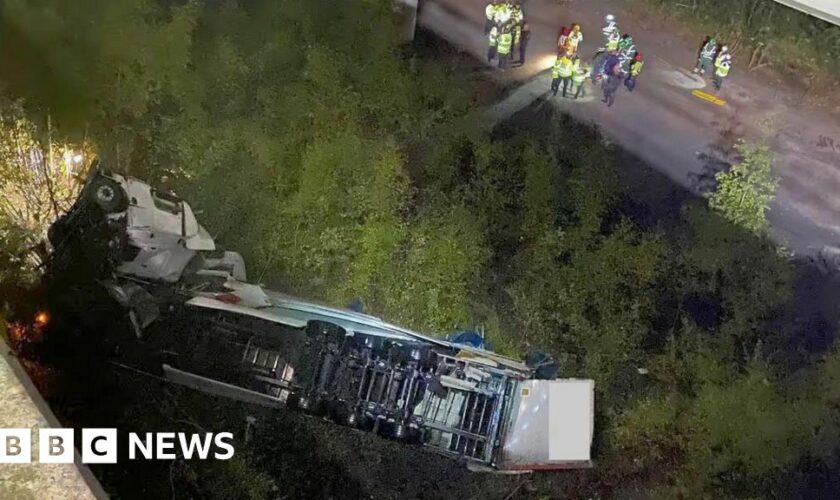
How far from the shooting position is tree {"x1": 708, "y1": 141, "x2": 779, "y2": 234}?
2148 millimetres

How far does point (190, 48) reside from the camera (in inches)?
81.6

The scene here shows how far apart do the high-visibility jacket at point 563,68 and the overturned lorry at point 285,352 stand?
0.80 metres

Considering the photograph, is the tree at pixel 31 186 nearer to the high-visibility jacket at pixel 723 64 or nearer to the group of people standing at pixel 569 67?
the group of people standing at pixel 569 67

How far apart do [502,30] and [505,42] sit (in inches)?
1.3

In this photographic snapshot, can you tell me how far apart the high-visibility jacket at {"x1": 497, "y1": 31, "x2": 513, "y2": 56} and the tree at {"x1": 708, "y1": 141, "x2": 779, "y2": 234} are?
676mm

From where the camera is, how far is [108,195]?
2.05 m

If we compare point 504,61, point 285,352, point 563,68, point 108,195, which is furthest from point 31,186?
point 563,68

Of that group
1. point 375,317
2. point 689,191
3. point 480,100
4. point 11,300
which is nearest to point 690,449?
point 689,191

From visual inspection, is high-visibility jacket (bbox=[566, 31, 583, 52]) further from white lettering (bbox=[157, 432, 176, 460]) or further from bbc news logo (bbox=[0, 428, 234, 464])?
white lettering (bbox=[157, 432, 176, 460])

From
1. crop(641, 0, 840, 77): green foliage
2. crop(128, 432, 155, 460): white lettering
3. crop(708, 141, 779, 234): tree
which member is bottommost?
crop(128, 432, 155, 460): white lettering

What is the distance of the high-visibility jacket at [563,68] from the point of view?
2154mm

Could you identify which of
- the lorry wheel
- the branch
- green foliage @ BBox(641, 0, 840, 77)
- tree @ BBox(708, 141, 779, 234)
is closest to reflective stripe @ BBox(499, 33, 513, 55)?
green foliage @ BBox(641, 0, 840, 77)

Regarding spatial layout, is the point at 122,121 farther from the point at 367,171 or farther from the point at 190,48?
the point at 367,171

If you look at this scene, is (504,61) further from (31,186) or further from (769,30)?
(31,186)
